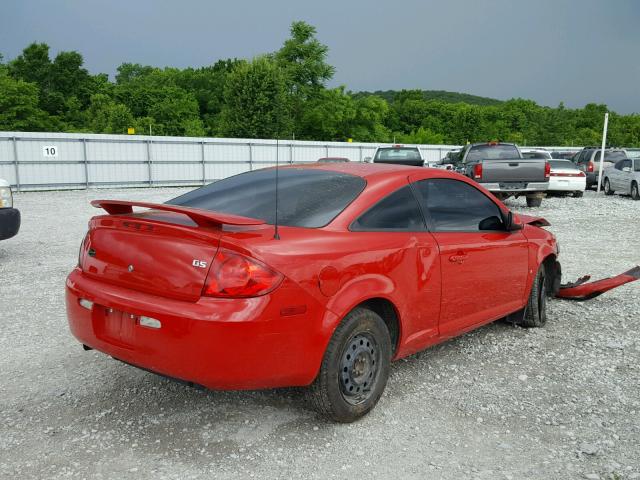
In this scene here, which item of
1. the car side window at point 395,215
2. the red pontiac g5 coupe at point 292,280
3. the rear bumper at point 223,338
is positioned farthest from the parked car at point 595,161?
the rear bumper at point 223,338

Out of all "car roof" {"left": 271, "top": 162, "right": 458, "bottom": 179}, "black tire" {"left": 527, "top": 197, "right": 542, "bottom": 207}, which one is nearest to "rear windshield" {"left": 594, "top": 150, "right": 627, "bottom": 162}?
"black tire" {"left": 527, "top": 197, "right": 542, "bottom": 207}

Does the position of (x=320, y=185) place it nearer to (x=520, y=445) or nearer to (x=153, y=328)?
(x=153, y=328)

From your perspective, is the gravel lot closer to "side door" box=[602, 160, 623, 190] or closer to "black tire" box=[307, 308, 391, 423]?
"black tire" box=[307, 308, 391, 423]

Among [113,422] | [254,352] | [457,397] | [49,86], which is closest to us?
[254,352]

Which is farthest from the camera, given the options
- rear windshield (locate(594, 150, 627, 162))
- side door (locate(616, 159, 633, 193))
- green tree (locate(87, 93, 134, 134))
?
green tree (locate(87, 93, 134, 134))

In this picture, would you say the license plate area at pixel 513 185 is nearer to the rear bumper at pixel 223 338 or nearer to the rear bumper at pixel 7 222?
the rear bumper at pixel 7 222

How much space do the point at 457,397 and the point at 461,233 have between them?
115 cm

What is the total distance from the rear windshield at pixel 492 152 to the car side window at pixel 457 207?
14.1m

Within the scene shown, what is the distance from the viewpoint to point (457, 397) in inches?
155

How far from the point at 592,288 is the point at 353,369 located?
3.83 meters

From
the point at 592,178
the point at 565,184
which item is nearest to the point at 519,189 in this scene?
the point at 565,184

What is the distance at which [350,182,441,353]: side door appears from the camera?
3.64 meters

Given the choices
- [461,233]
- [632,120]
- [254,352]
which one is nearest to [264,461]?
[254,352]

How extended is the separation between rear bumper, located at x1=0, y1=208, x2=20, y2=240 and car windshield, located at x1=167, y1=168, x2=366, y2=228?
481 centimetres
